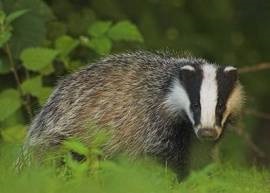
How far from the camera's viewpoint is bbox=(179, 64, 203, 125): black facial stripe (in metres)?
8.93

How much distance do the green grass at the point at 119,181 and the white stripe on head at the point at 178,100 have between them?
18.8 inches

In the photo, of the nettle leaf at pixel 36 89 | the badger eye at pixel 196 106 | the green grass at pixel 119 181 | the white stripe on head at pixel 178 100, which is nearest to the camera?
the green grass at pixel 119 181

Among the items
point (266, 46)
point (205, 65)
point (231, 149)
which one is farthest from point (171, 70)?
point (266, 46)

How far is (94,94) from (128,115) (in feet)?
1.16

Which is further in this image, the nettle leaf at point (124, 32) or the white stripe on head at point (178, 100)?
the nettle leaf at point (124, 32)

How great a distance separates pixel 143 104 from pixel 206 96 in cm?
80

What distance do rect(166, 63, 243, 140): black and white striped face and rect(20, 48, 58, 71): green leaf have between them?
5.50 ft

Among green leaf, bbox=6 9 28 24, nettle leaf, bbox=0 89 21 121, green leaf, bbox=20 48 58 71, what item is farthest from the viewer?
green leaf, bbox=20 48 58 71

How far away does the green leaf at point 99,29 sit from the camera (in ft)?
35.6

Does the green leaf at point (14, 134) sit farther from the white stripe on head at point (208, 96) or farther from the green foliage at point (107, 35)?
the white stripe on head at point (208, 96)

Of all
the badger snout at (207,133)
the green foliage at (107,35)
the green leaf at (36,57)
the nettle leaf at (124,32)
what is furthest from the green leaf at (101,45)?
the badger snout at (207,133)

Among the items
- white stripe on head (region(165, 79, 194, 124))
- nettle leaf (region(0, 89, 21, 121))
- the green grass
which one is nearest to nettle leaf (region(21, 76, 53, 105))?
nettle leaf (region(0, 89, 21, 121))

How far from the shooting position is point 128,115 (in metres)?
9.48

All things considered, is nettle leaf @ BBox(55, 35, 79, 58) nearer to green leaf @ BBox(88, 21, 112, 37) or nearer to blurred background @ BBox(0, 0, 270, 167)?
blurred background @ BBox(0, 0, 270, 167)
